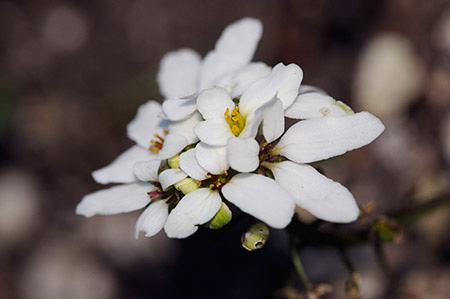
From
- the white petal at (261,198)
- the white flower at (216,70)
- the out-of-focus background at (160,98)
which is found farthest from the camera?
the out-of-focus background at (160,98)

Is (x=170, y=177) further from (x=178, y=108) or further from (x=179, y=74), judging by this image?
(x=179, y=74)

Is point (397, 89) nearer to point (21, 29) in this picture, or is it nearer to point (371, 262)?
point (371, 262)

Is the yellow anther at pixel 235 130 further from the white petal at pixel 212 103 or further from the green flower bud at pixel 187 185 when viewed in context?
the green flower bud at pixel 187 185

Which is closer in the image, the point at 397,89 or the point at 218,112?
the point at 218,112

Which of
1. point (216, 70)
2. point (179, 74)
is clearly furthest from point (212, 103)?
point (179, 74)

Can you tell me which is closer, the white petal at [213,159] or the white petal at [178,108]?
the white petal at [213,159]

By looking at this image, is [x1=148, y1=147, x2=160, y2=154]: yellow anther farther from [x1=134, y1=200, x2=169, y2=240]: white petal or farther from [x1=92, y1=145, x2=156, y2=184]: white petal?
[x1=134, y1=200, x2=169, y2=240]: white petal

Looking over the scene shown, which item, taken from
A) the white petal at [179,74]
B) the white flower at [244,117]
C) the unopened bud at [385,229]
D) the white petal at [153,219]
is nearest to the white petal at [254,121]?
the white flower at [244,117]

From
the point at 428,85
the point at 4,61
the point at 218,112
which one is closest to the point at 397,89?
the point at 428,85
